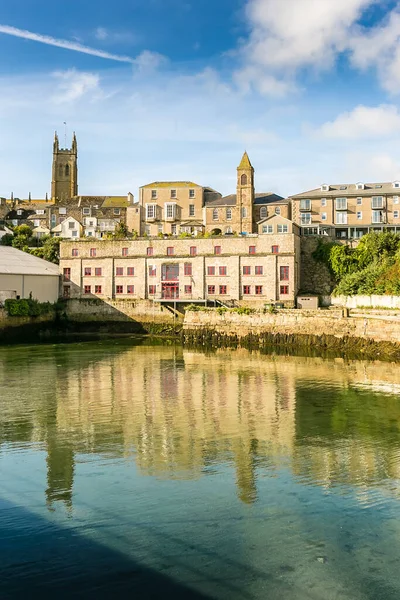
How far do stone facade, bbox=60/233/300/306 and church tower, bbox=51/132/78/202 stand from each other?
54672mm

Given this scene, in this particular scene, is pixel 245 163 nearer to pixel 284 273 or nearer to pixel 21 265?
pixel 284 273

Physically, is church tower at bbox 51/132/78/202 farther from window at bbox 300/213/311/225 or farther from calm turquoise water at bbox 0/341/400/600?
calm turquoise water at bbox 0/341/400/600

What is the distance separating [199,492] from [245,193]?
1986 inches

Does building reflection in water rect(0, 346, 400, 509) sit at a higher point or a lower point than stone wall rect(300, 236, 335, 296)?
lower

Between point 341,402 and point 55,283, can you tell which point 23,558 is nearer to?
point 341,402

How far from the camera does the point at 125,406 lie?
22438 mm

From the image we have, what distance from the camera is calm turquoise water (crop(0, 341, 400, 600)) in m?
9.79

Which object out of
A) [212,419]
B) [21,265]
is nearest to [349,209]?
[21,265]

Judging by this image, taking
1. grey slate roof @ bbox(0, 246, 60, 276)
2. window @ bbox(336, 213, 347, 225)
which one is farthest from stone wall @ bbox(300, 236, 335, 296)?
grey slate roof @ bbox(0, 246, 60, 276)

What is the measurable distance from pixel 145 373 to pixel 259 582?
21.8 meters

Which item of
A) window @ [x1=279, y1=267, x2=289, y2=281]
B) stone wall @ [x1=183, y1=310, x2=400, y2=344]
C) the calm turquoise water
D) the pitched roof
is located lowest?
the calm turquoise water

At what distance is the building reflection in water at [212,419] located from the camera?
15.3 metres

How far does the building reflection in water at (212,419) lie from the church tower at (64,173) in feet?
261

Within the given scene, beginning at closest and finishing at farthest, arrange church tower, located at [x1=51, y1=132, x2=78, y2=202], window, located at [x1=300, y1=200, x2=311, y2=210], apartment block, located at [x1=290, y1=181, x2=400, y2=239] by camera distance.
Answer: apartment block, located at [x1=290, y1=181, x2=400, y2=239]
window, located at [x1=300, y1=200, x2=311, y2=210]
church tower, located at [x1=51, y1=132, x2=78, y2=202]
